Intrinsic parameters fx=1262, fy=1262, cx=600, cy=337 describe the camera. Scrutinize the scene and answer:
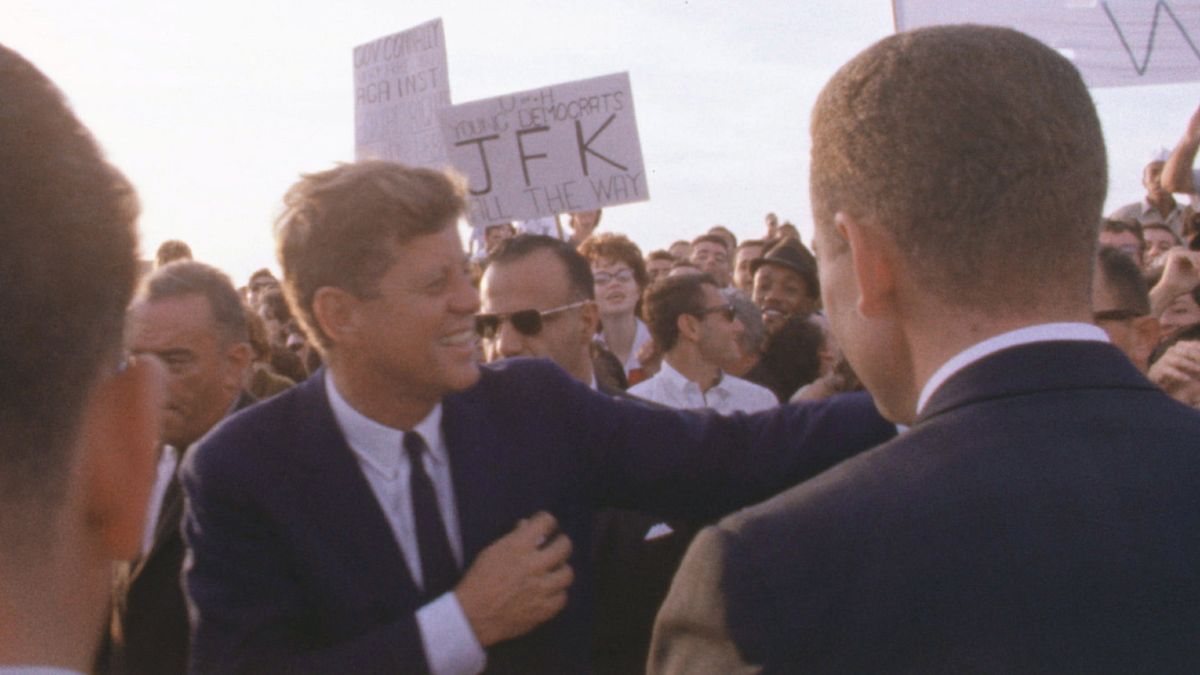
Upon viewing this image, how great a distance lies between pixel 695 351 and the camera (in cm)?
548

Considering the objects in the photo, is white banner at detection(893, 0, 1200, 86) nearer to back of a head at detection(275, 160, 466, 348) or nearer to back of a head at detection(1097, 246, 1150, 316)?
back of a head at detection(1097, 246, 1150, 316)

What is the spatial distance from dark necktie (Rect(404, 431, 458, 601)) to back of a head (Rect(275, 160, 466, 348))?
1.53 ft

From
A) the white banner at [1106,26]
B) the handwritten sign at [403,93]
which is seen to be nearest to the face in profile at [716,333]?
the white banner at [1106,26]

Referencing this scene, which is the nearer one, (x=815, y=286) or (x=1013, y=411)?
(x=1013, y=411)

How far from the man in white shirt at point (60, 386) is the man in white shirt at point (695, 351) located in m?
4.41

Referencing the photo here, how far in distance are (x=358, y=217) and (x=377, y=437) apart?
0.46 meters

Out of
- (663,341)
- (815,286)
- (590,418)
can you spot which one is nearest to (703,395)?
(663,341)

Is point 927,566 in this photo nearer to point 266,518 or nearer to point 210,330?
point 266,518

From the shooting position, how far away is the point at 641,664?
11.2ft

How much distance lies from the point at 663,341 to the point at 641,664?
2.30 m

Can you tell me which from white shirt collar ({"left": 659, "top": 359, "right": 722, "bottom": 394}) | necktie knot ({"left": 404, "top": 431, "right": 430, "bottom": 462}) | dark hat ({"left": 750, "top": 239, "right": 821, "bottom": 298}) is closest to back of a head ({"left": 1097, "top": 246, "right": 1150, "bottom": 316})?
white shirt collar ({"left": 659, "top": 359, "right": 722, "bottom": 394})

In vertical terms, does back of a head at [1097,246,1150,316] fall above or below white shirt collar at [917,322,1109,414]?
below

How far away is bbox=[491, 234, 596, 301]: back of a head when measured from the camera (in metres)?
4.51

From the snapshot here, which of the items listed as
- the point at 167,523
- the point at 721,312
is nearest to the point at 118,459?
the point at 167,523
